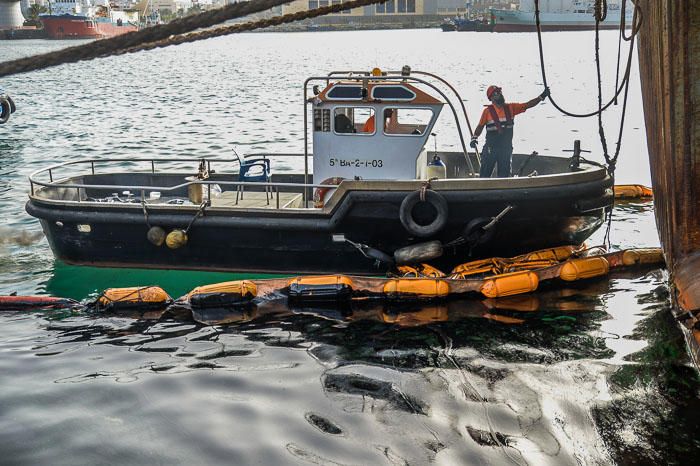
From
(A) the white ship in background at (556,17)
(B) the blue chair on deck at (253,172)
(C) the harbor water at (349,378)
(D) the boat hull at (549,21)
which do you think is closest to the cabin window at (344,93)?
(B) the blue chair on deck at (253,172)

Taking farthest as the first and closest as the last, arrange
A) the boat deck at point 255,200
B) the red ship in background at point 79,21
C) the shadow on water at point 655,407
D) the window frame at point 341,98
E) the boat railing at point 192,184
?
1. the red ship in background at point 79,21
2. the boat deck at point 255,200
3. the window frame at point 341,98
4. the boat railing at point 192,184
5. the shadow on water at point 655,407

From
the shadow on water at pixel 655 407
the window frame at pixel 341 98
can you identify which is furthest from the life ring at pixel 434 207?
the shadow on water at pixel 655 407

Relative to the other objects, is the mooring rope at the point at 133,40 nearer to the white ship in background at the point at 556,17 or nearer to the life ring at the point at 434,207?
the life ring at the point at 434,207

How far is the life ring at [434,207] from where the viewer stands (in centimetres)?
1013

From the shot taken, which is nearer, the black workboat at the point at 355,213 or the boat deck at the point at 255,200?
the black workboat at the point at 355,213

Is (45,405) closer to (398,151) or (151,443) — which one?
(151,443)

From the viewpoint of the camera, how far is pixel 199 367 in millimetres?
8430

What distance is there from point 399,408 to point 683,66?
175 inches

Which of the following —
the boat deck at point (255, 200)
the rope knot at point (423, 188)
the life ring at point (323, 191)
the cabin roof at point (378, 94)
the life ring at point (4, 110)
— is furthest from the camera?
the life ring at point (4, 110)

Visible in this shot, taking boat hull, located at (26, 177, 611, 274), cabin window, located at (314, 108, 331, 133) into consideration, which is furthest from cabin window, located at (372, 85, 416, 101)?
boat hull, located at (26, 177, 611, 274)

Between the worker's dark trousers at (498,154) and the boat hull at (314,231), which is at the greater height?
the worker's dark trousers at (498,154)

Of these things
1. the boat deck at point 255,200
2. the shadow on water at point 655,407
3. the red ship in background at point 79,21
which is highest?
the red ship in background at point 79,21

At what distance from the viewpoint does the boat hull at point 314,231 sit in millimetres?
10297

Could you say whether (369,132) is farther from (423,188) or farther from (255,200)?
(255,200)
